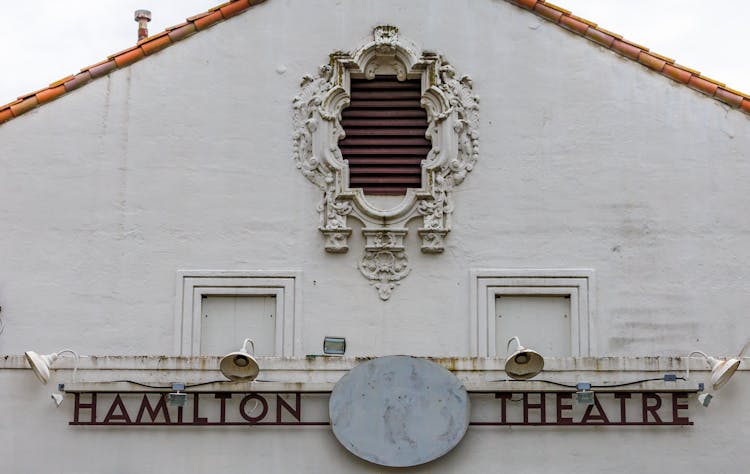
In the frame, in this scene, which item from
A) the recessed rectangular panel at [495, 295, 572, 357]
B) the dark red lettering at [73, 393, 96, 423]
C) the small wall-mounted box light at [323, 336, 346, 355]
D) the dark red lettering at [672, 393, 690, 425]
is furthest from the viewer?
the recessed rectangular panel at [495, 295, 572, 357]

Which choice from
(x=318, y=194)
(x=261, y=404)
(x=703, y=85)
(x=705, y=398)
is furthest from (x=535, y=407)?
(x=703, y=85)

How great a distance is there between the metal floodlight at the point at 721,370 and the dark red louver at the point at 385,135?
4.64 meters

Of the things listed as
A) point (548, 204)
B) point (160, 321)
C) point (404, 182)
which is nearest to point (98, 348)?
point (160, 321)

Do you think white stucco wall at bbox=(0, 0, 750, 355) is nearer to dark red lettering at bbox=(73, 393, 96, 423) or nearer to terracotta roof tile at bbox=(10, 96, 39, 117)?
terracotta roof tile at bbox=(10, 96, 39, 117)

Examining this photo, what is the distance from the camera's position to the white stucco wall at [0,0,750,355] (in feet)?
72.1

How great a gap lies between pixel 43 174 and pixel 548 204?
6.36 metres

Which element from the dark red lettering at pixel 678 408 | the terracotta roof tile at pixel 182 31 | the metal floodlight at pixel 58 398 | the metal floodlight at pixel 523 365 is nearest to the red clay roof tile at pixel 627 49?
the dark red lettering at pixel 678 408

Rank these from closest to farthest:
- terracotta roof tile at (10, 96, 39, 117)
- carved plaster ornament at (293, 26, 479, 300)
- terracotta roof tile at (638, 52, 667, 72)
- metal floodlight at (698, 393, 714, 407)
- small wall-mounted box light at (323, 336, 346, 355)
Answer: metal floodlight at (698, 393, 714, 407) < small wall-mounted box light at (323, 336, 346, 355) < carved plaster ornament at (293, 26, 479, 300) < terracotta roof tile at (638, 52, 667, 72) < terracotta roof tile at (10, 96, 39, 117)

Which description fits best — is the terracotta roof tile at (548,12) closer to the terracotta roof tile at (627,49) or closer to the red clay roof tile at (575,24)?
the red clay roof tile at (575,24)

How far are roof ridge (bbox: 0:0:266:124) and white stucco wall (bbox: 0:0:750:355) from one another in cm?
11

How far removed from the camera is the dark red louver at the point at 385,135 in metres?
22.5

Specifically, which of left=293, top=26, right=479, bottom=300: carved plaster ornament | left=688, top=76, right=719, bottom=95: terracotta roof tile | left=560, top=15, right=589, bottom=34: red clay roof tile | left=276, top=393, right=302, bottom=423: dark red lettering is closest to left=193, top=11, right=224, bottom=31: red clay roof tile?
left=293, top=26, right=479, bottom=300: carved plaster ornament

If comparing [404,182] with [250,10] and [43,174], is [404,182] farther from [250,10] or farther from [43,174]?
[43,174]

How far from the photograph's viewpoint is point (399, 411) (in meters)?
19.3
